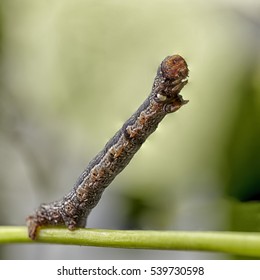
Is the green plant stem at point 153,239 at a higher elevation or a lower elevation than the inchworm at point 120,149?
lower

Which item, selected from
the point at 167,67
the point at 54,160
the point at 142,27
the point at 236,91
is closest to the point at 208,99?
the point at 236,91

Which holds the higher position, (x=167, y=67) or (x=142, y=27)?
(x=142, y=27)

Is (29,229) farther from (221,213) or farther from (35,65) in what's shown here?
(35,65)

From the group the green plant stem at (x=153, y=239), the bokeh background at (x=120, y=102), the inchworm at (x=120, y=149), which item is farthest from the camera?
the bokeh background at (x=120, y=102)

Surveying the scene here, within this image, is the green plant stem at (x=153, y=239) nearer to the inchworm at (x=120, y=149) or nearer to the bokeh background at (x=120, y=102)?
the inchworm at (x=120, y=149)

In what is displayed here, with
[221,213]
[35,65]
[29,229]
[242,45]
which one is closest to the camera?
[29,229]

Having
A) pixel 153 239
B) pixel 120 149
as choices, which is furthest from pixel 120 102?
pixel 153 239

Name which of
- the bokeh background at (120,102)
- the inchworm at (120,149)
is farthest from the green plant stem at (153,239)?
the bokeh background at (120,102)
